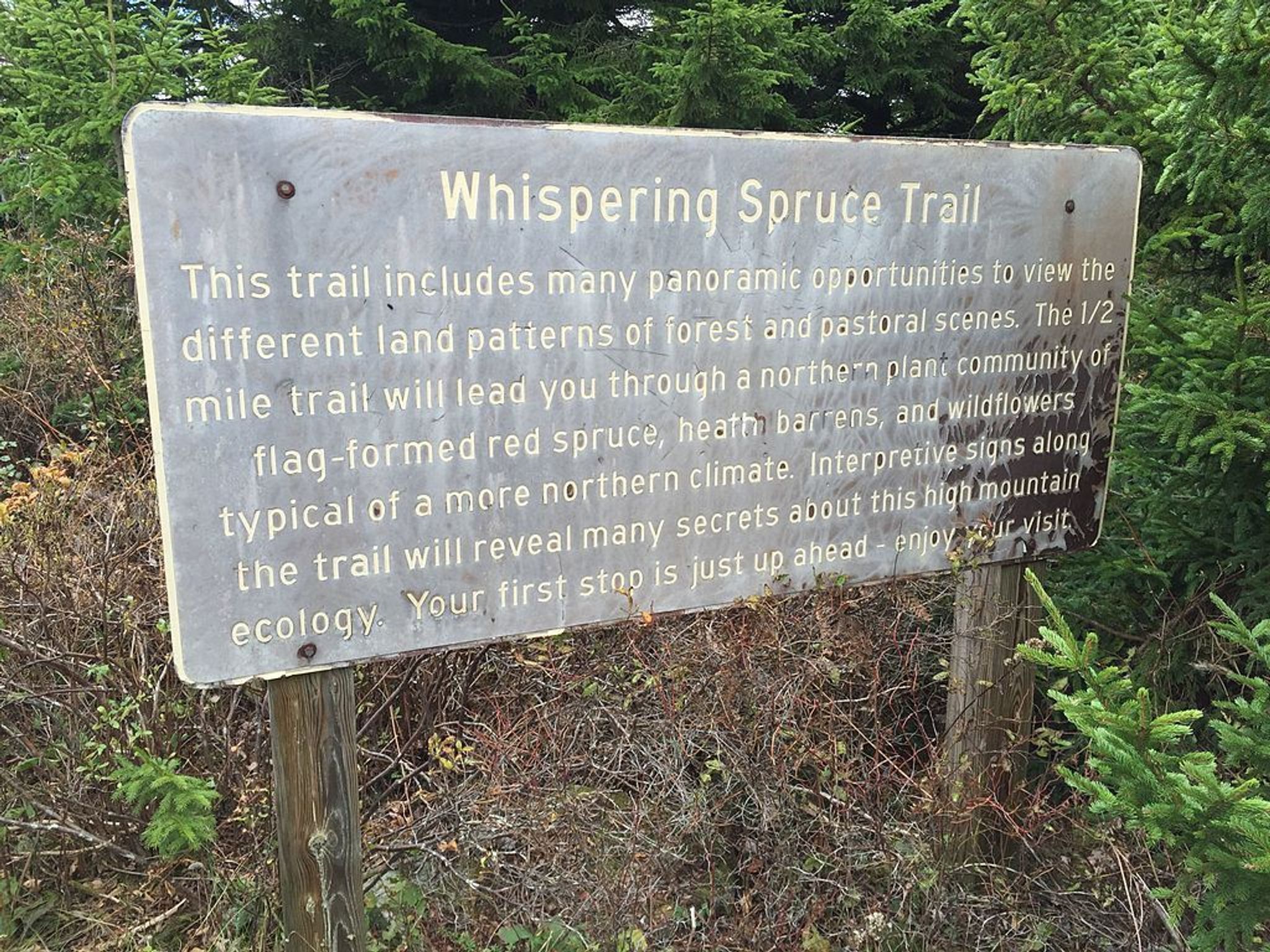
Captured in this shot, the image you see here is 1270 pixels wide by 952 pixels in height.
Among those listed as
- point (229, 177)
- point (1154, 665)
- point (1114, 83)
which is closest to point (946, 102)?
point (1114, 83)

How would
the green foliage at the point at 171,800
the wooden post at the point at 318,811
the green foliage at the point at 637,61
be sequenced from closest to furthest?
the wooden post at the point at 318,811 → the green foliage at the point at 171,800 → the green foliage at the point at 637,61

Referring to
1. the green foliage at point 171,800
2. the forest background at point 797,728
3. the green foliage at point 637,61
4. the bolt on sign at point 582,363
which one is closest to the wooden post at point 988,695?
the forest background at point 797,728

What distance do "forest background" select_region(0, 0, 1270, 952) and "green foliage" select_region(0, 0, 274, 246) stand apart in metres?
2.56

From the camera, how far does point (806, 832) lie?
2656 millimetres

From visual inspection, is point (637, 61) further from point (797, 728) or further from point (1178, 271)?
point (797, 728)

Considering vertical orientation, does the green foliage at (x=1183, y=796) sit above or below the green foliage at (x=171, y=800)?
above

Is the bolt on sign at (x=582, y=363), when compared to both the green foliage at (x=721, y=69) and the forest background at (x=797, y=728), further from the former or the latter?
the green foliage at (x=721, y=69)

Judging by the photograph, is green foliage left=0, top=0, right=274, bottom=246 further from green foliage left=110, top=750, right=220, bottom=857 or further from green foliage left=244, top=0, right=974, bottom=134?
green foliage left=110, top=750, right=220, bottom=857

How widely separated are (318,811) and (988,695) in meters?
1.90

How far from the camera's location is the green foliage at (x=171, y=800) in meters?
2.38

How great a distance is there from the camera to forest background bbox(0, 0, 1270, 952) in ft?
8.00

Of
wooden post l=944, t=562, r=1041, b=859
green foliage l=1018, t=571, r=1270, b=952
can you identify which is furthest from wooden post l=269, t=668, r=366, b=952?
wooden post l=944, t=562, r=1041, b=859

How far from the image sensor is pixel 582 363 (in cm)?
200

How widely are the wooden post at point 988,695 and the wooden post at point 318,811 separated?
1650 mm
